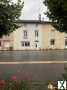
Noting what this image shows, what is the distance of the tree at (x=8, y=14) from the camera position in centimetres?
1165

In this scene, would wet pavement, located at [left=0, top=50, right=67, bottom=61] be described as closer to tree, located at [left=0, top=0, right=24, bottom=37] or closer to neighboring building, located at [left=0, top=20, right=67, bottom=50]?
tree, located at [left=0, top=0, right=24, bottom=37]

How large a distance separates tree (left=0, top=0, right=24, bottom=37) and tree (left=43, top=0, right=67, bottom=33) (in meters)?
3.72

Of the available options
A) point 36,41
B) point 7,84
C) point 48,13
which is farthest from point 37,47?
point 7,84

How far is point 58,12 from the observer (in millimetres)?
17641

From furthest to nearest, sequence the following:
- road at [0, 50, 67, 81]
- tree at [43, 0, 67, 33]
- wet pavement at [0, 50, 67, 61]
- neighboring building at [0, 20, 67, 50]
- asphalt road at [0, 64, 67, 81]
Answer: neighboring building at [0, 20, 67, 50], wet pavement at [0, 50, 67, 61], road at [0, 50, 67, 81], asphalt road at [0, 64, 67, 81], tree at [43, 0, 67, 33]

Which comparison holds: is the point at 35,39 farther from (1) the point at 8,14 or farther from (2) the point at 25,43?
(1) the point at 8,14

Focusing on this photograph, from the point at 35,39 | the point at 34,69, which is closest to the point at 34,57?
the point at 34,69

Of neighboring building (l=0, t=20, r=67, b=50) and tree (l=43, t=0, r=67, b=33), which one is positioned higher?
tree (l=43, t=0, r=67, b=33)

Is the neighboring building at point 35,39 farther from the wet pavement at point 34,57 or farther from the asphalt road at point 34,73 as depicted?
the asphalt road at point 34,73

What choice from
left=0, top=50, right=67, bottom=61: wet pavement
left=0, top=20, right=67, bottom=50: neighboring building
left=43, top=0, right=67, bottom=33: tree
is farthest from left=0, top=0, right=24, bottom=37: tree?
left=0, top=20, right=67, bottom=50: neighboring building

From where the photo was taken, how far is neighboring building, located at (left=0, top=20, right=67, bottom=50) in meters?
81.3

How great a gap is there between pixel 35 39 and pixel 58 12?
63.9 meters

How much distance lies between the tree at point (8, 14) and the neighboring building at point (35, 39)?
68.4 metres

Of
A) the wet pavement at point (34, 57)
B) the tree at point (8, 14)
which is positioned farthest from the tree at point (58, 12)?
the wet pavement at point (34, 57)
